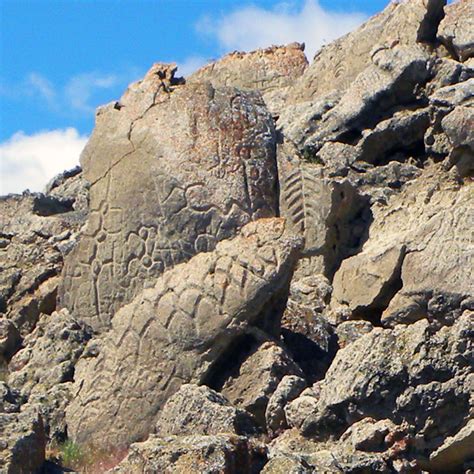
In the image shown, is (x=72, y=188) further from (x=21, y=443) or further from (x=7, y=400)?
(x=21, y=443)

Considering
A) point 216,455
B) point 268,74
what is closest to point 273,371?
point 216,455

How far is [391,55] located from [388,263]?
3849 mm

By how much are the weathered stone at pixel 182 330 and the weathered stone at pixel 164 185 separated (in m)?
0.81

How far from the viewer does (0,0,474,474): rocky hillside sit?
16.8 meters

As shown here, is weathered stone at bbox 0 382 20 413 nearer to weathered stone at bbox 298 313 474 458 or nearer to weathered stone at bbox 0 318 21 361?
weathered stone at bbox 0 318 21 361

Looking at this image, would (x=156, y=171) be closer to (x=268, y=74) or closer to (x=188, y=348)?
(x=188, y=348)

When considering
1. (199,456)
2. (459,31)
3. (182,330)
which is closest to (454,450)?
(199,456)

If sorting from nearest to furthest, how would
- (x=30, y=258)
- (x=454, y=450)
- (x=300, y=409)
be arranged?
(x=454, y=450)
(x=300, y=409)
(x=30, y=258)

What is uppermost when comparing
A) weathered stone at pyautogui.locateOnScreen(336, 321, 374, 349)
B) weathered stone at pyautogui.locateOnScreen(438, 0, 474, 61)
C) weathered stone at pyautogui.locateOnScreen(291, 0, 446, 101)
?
weathered stone at pyautogui.locateOnScreen(291, 0, 446, 101)

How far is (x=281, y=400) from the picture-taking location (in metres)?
17.7

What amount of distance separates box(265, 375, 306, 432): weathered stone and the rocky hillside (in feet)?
0.08

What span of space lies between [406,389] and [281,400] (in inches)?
60.7

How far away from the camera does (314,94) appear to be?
26.2 metres

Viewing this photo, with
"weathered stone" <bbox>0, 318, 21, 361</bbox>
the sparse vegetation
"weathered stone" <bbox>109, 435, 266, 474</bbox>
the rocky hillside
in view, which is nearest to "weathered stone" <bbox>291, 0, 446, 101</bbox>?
the rocky hillside
